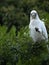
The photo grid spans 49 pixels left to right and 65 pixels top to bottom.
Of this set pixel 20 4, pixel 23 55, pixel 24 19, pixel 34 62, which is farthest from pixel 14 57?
pixel 20 4

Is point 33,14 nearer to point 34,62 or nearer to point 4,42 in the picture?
point 4,42

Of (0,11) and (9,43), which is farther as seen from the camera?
(0,11)

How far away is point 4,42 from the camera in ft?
26.2

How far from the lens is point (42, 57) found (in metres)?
7.19

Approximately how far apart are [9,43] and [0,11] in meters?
7.54

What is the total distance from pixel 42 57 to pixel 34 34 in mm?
1076

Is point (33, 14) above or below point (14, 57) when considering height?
above

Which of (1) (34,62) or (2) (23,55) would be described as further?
(2) (23,55)

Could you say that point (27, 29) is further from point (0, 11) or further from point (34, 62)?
point (0, 11)

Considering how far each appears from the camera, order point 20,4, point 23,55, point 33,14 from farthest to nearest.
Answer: point 20,4
point 33,14
point 23,55

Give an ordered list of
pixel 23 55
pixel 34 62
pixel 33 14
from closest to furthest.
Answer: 1. pixel 34 62
2. pixel 23 55
3. pixel 33 14

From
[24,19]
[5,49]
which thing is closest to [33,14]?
[5,49]

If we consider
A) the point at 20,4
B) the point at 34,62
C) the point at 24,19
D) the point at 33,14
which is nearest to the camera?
the point at 34,62

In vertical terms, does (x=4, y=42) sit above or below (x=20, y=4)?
below
